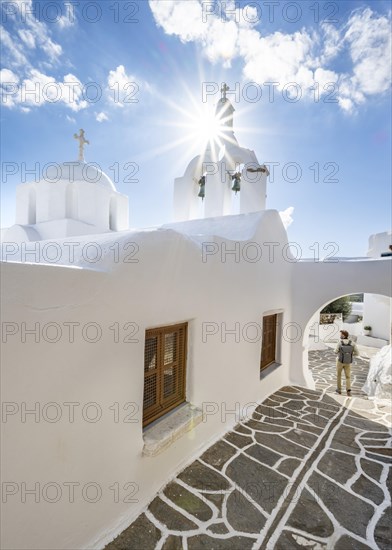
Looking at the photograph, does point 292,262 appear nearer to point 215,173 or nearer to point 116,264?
point 215,173

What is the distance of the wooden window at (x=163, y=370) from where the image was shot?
341 cm

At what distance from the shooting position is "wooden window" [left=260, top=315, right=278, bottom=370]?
682cm

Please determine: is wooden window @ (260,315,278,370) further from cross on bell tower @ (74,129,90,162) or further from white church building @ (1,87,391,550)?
cross on bell tower @ (74,129,90,162)

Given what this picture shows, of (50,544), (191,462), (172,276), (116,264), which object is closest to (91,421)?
(50,544)

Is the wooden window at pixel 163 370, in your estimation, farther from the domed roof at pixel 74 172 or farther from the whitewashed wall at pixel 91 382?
the domed roof at pixel 74 172

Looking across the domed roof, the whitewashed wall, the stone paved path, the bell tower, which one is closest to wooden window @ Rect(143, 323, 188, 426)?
the whitewashed wall

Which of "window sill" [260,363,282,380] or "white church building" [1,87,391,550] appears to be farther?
"window sill" [260,363,282,380]

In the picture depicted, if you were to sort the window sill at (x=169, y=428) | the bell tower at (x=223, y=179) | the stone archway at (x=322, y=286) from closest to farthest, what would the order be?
the window sill at (x=169, y=428), the stone archway at (x=322, y=286), the bell tower at (x=223, y=179)

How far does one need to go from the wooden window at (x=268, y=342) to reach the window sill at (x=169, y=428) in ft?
11.2

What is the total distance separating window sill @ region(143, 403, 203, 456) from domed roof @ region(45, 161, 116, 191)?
29.9 feet

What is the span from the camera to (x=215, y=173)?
723 centimetres

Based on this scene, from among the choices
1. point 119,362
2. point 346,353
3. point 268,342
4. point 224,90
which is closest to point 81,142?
point 224,90

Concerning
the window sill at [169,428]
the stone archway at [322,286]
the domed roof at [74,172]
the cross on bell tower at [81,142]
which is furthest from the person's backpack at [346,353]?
the cross on bell tower at [81,142]

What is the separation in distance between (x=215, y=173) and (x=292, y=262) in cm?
332
